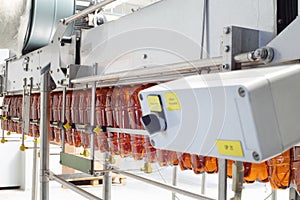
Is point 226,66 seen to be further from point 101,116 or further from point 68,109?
point 68,109

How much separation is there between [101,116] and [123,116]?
0.18 meters

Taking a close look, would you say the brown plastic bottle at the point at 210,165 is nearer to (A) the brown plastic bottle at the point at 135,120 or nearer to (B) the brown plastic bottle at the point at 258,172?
(B) the brown plastic bottle at the point at 258,172

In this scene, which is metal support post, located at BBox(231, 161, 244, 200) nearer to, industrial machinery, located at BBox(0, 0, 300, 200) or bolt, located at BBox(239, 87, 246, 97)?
industrial machinery, located at BBox(0, 0, 300, 200)

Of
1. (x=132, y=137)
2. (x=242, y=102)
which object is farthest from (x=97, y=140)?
(x=242, y=102)

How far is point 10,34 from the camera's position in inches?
88.6

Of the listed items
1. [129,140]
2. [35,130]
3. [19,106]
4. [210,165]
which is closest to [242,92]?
[210,165]

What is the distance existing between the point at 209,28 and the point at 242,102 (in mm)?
482

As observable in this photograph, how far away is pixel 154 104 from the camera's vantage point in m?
0.82

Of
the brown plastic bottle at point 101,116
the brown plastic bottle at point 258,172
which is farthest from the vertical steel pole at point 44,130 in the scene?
the brown plastic bottle at point 258,172

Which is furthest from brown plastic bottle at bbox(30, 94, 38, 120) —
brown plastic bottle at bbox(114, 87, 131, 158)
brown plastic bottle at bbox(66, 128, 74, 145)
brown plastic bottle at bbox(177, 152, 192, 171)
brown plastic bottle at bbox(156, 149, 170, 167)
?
brown plastic bottle at bbox(177, 152, 192, 171)

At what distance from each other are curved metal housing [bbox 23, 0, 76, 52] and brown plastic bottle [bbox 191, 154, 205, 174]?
54.5 inches

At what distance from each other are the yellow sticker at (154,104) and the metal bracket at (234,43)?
166 mm

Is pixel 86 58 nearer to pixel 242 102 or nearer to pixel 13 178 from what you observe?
pixel 242 102

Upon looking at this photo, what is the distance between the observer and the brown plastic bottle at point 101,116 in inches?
72.3
